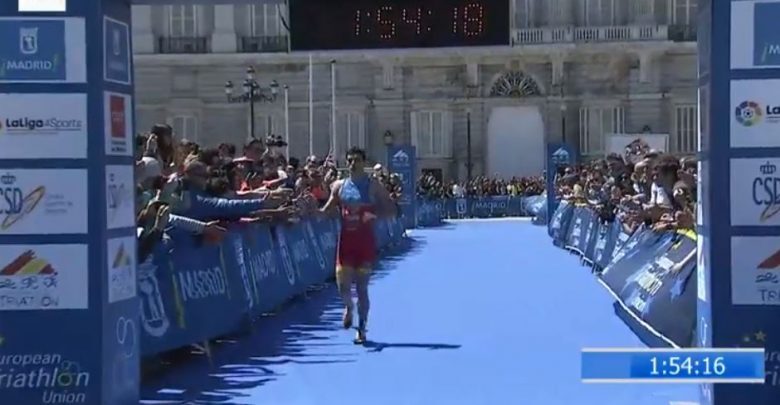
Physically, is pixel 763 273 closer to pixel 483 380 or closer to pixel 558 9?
pixel 483 380

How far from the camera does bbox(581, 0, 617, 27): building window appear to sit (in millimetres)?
58312

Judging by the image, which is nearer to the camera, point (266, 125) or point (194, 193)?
point (194, 193)

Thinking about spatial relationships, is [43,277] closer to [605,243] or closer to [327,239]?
[327,239]

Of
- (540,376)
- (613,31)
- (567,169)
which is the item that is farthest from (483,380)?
(613,31)

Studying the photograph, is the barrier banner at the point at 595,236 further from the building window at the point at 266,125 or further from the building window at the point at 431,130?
Answer: the building window at the point at 266,125

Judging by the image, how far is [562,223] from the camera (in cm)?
2861

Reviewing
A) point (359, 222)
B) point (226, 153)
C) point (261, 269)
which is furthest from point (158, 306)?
point (226, 153)

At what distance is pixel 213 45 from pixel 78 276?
52.8 m

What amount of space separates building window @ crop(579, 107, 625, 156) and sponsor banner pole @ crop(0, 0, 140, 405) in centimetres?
5030

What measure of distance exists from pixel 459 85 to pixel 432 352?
47565 mm

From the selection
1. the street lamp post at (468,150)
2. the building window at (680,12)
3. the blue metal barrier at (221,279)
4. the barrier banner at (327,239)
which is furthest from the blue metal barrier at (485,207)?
the blue metal barrier at (221,279)

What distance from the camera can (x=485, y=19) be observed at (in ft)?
28.8

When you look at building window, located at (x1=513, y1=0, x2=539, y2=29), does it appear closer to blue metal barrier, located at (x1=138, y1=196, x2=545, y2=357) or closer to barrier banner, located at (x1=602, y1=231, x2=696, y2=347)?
blue metal barrier, located at (x1=138, y1=196, x2=545, y2=357)

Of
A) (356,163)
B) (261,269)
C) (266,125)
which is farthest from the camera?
(266,125)
